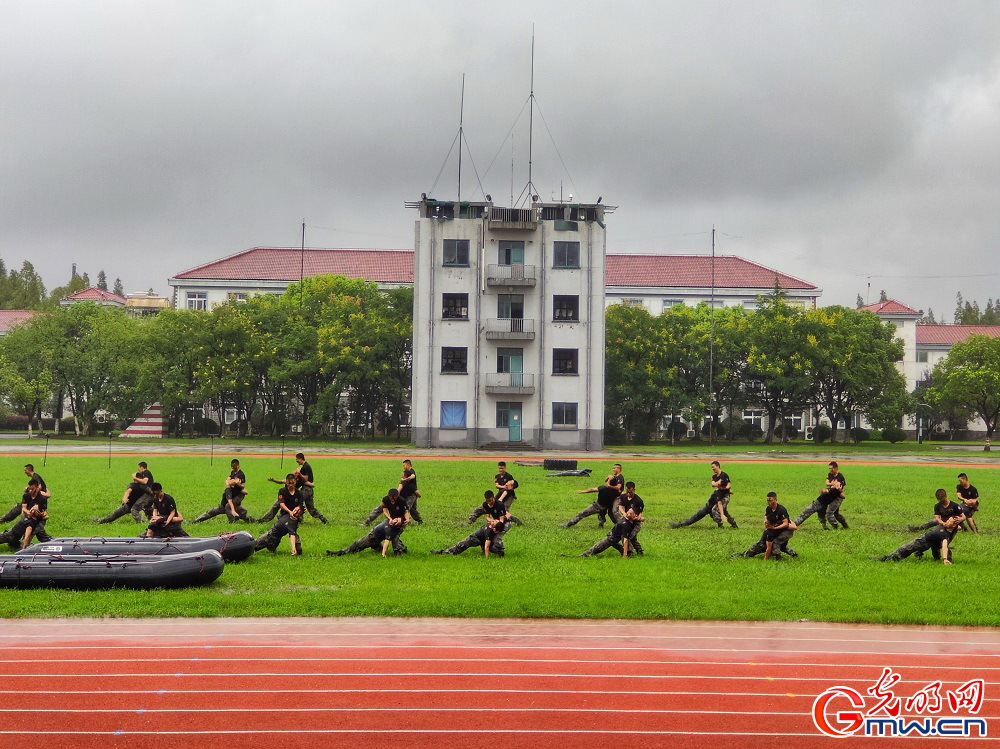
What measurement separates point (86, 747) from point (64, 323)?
76.1 metres

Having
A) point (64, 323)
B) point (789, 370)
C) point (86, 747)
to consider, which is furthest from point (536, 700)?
point (64, 323)

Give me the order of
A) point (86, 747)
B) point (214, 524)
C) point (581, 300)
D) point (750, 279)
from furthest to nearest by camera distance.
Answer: point (750, 279) < point (581, 300) < point (214, 524) < point (86, 747)

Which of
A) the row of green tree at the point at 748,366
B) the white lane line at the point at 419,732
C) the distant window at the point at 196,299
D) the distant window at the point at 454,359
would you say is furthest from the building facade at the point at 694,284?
the white lane line at the point at 419,732

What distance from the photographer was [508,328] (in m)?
64.9

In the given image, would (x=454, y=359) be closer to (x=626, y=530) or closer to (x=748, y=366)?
(x=748, y=366)

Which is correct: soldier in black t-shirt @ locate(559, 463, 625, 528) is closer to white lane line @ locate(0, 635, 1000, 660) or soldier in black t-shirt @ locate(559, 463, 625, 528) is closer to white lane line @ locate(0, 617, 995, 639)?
white lane line @ locate(0, 617, 995, 639)

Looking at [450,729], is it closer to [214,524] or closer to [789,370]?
[214,524]

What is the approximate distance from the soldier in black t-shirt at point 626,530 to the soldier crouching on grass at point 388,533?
388 centimetres

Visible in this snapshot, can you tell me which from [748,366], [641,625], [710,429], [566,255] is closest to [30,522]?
[641,625]

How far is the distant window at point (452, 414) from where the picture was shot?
65438 millimetres

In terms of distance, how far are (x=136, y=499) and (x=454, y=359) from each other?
139 feet

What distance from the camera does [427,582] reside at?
17.5 meters

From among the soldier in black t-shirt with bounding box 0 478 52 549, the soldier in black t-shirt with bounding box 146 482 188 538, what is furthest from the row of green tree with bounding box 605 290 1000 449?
the soldier in black t-shirt with bounding box 0 478 52 549

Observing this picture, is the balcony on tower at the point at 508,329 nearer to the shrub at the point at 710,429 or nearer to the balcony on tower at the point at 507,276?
the balcony on tower at the point at 507,276
